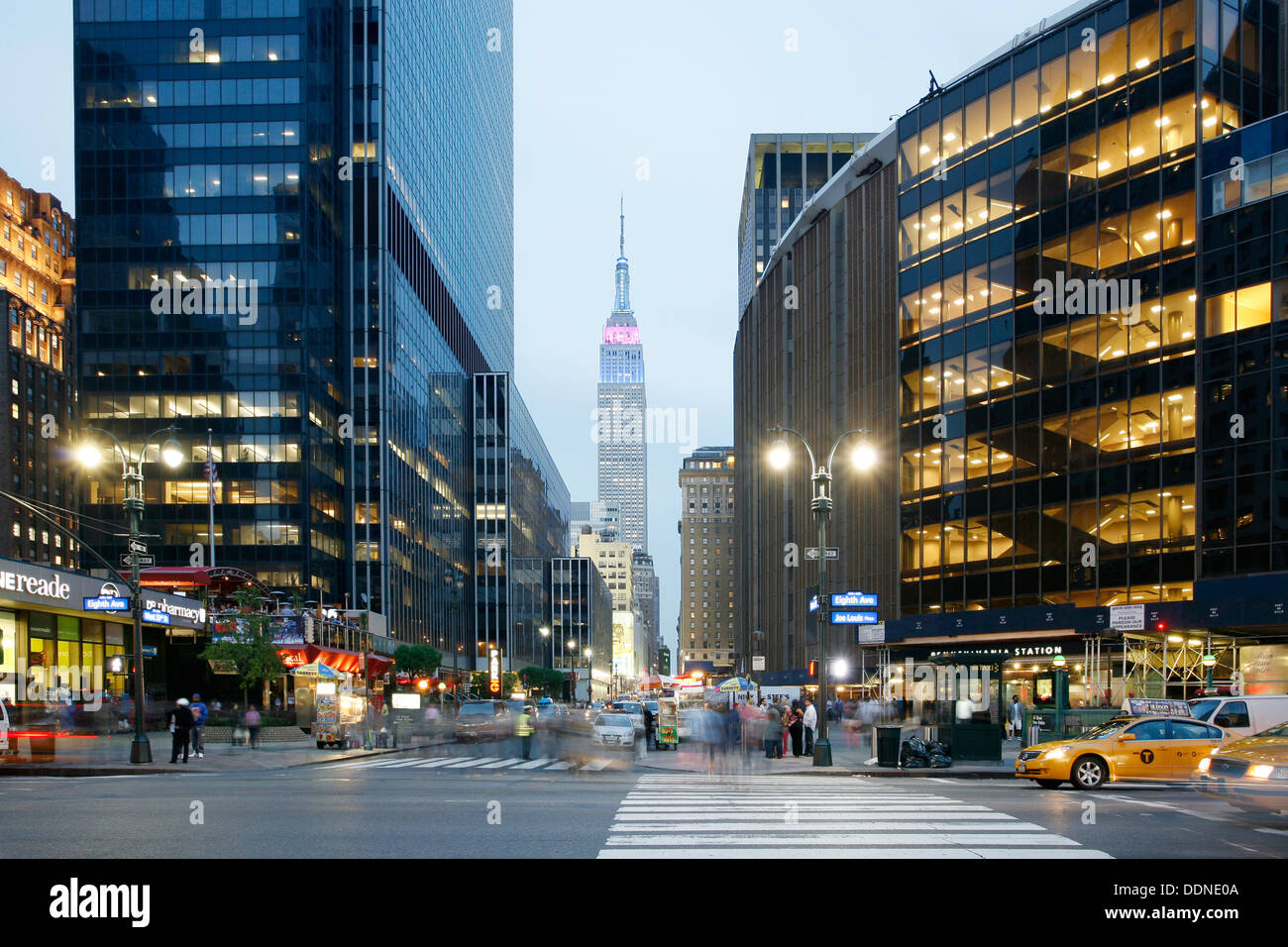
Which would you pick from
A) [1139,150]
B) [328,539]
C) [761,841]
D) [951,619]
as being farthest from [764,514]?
[761,841]

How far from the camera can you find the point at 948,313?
5484cm

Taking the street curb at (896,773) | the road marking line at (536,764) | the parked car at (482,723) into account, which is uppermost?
the street curb at (896,773)

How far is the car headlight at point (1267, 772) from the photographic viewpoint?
14.6 metres

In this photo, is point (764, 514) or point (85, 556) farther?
point (85, 556)

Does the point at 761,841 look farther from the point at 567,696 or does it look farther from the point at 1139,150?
the point at 567,696

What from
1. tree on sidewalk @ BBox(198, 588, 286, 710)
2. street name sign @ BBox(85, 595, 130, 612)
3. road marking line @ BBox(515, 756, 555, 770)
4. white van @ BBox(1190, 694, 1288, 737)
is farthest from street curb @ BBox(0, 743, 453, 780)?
white van @ BBox(1190, 694, 1288, 737)

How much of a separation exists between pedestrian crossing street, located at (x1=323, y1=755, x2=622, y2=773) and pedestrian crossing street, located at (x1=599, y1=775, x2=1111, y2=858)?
897 centimetres

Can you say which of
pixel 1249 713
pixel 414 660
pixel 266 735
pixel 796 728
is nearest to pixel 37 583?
pixel 266 735

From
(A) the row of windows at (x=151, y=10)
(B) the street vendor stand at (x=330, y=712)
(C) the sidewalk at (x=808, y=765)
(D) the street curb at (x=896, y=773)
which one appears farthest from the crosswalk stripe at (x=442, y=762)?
(A) the row of windows at (x=151, y=10)

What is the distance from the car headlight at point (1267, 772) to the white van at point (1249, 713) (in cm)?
1072

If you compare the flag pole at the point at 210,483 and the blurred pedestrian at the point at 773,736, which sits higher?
the flag pole at the point at 210,483

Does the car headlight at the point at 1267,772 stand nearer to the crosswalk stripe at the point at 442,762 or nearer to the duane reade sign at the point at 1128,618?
the crosswalk stripe at the point at 442,762

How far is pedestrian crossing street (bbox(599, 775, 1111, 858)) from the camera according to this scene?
1227 centimetres
